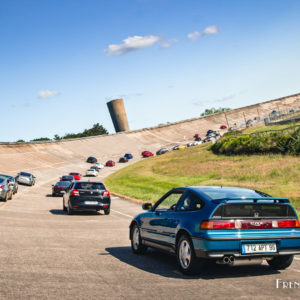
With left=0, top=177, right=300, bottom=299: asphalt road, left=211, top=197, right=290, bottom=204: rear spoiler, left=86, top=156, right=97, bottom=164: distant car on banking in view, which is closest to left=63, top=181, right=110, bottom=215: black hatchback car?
left=0, top=177, right=300, bottom=299: asphalt road

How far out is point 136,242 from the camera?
9938 millimetres

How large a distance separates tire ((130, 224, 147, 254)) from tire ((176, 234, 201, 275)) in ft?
6.38

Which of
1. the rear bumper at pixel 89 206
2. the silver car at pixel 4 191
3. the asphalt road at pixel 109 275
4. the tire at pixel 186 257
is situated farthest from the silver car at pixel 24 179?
the tire at pixel 186 257

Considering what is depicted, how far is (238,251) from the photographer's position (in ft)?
23.3

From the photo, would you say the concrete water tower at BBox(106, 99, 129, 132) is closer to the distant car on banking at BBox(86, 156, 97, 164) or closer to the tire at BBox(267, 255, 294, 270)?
the distant car on banking at BBox(86, 156, 97, 164)

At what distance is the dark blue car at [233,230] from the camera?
7078mm

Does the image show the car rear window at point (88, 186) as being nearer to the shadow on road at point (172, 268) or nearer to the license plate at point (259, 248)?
the shadow on road at point (172, 268)

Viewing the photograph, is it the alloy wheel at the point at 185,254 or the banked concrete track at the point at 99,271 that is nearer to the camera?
the banked concrete track at the point at 99,271

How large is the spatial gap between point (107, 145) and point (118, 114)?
3599 centimetres

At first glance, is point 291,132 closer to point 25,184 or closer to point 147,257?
point 25,184

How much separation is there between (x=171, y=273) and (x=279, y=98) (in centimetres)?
16332

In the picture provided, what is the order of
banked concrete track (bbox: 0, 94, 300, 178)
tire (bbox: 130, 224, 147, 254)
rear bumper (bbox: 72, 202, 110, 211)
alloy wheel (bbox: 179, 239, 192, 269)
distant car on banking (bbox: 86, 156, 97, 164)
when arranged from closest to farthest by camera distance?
1. alloy wheel (bbox: 179, 239, 192, 269)
2. tire (bbox: 130, 224, 147, 254)
3. rear bumper (bbox: 72, 202, 110, 211)
4. banked concrete track (bbox: 0, 94, 300, 178)
5. distant car on banking (bbox: 86, 156, 97, 164)

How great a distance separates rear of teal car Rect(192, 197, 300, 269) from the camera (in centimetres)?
705

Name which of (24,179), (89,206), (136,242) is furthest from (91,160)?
(136,242)
